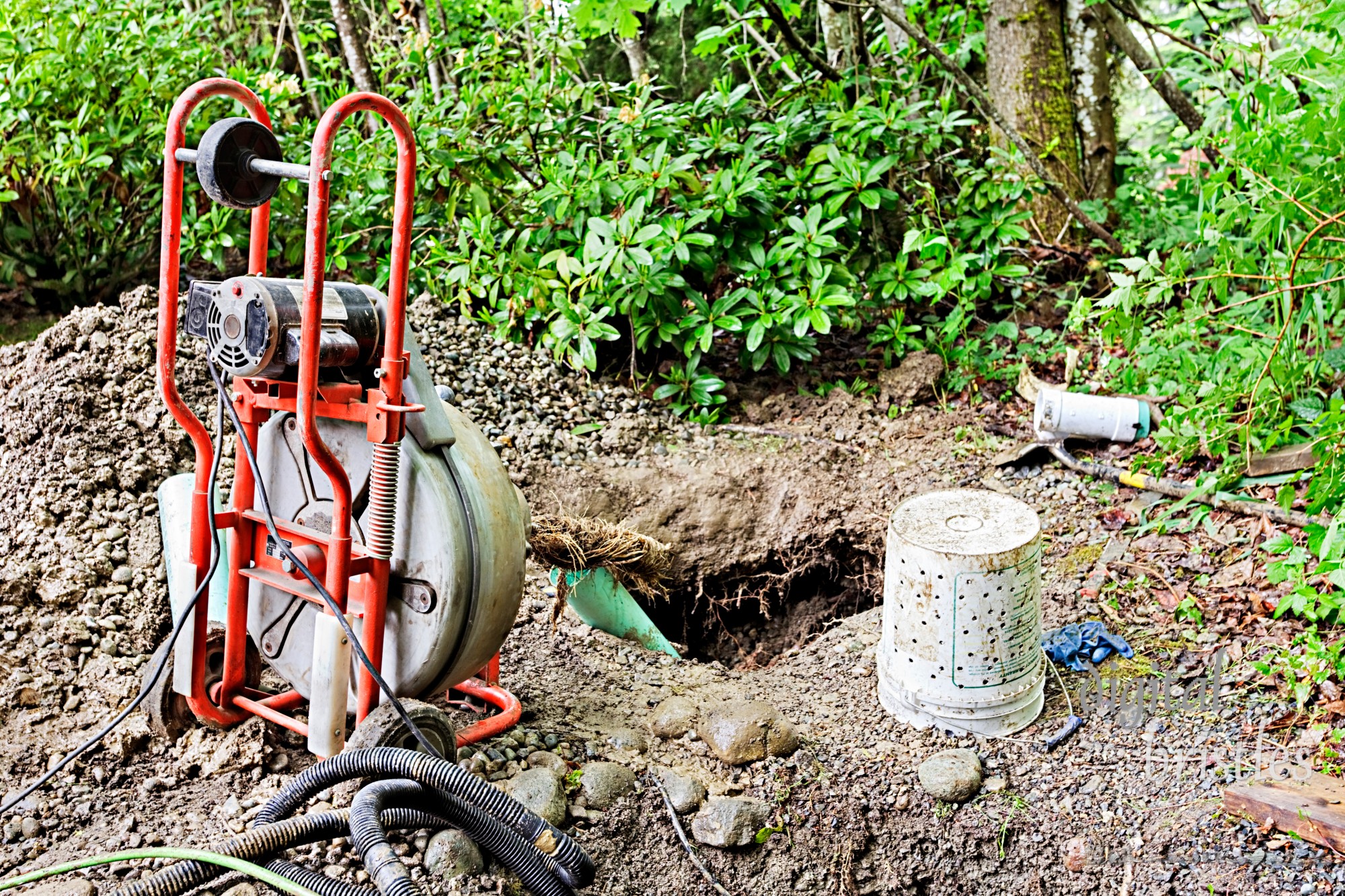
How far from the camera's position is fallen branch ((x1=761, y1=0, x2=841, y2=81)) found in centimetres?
550

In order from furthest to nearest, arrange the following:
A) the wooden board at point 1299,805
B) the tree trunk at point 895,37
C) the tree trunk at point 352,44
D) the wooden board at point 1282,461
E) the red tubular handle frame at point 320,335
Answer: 1. the tree trunk at point 895,37
2. the tree trunk at point 352,44
3. the wooden board at point 1282,461
4. the wooden board at point 1299,805
5. the red tubular handle frame at point 320,335

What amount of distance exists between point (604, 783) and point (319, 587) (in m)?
0.91

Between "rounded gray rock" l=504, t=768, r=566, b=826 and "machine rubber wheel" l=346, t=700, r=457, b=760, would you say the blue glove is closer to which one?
"rounded gray rock" l=504, t=768, r=566, b=826

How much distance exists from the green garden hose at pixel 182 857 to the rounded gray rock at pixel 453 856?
0.87 ft

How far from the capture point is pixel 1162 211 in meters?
5.70

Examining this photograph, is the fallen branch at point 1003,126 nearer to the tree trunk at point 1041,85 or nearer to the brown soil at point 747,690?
the tree trunk at point 1041,85

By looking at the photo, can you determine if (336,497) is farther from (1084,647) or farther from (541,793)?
(1084,647)

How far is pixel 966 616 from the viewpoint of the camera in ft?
10.4

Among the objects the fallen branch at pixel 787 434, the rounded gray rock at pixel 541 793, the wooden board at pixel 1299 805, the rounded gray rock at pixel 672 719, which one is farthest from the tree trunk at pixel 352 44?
the wooden board at pixel 1299 805

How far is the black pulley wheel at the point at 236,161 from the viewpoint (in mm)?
2404

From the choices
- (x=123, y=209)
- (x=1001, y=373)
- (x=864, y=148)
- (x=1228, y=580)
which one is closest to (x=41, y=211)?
(x=123, y=209)

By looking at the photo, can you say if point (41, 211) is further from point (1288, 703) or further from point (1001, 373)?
point (1288, 703)

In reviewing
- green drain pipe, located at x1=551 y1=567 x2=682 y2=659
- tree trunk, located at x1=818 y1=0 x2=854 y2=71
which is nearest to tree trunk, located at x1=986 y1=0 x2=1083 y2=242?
tree trunk, located at x1=818 y1=0 x2=854 y2=71

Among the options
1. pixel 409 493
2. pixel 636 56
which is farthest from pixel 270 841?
pixel 636 56
